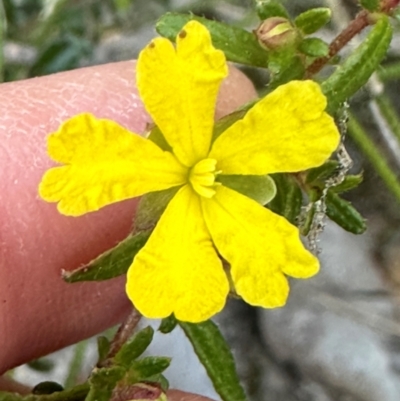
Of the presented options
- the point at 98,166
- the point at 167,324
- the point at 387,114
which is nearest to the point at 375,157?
the point at 387,114

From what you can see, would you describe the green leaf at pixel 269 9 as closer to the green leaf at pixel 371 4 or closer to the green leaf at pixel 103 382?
the green leaf at pixel 371 4

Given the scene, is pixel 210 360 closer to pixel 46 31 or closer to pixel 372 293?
pixel 372 293

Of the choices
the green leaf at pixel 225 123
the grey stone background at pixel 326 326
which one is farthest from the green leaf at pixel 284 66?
the grey stone background at pixel 326 326

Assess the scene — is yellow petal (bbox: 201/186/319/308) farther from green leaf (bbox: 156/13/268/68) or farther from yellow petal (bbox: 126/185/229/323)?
green leaf (bbox: 156/13/268/68)

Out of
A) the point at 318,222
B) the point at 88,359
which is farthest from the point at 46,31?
the point at 318,222

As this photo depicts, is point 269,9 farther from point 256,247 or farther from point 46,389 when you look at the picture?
point 46,389

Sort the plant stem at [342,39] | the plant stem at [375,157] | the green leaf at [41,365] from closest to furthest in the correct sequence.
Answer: the plant stem at [342,39], the plant stem at [375,157], the green leaf at [41,365]
